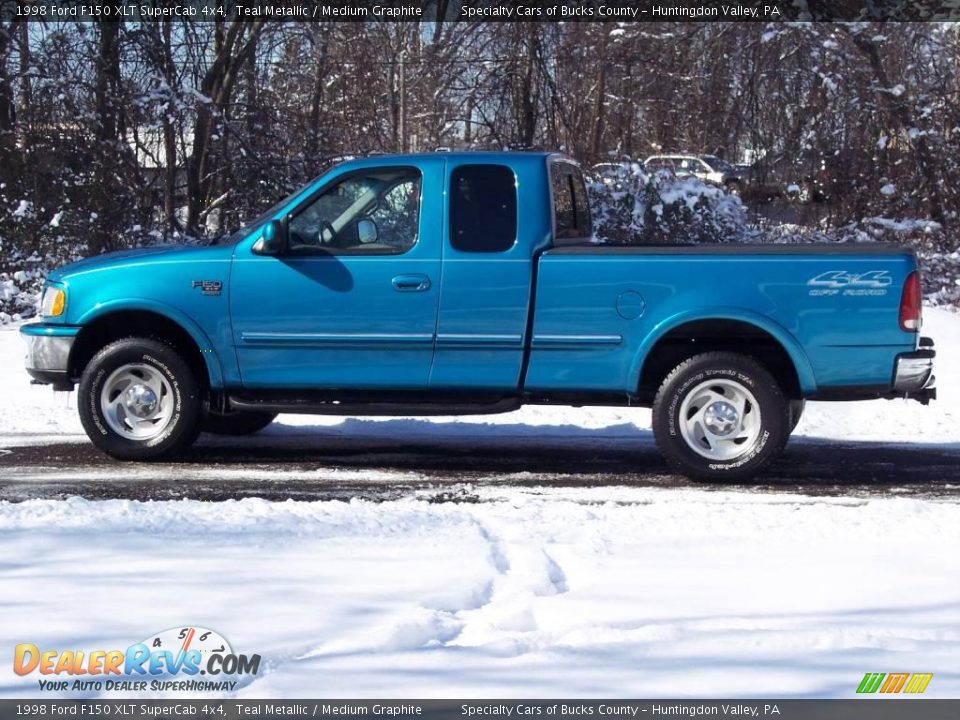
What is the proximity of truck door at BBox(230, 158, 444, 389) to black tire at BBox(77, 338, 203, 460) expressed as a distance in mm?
407

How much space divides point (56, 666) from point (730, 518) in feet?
12.0

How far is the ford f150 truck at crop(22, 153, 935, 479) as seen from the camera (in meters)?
7.29

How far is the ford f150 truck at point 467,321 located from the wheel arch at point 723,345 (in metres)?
0.01

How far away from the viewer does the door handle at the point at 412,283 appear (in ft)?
24.7

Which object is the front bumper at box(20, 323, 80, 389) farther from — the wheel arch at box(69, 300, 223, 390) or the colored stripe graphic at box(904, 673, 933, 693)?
the colored stripe graphic at box(904, 673, 933, 693)

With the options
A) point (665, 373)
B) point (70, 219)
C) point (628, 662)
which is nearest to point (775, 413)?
point (665, 373)

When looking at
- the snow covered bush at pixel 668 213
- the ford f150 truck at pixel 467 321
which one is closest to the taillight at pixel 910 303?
the ford f150 truck at pixel 467 321

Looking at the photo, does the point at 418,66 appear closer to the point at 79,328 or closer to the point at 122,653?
the point at 79,328
